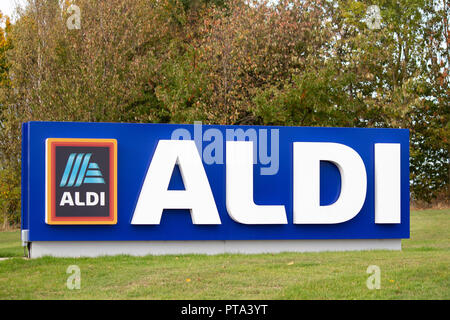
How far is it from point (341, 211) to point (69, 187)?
5996 millimetres

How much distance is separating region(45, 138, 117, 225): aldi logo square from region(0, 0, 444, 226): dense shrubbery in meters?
11.6

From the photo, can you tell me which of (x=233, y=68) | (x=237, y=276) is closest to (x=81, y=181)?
(x=237, y=276)

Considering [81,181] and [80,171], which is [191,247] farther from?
[80,171]

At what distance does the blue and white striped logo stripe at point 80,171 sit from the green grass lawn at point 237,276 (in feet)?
5.31

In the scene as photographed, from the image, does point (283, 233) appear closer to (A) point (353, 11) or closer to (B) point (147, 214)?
(B) point (147, 214)

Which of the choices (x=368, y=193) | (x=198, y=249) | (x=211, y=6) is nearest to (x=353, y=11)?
(x=211, y=6)

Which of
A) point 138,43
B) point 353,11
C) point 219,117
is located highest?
point 353,11

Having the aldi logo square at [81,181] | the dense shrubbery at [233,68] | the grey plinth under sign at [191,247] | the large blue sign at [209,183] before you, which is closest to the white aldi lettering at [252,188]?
the large blue sign at [209,183]

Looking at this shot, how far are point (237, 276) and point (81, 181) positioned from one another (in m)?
4.59

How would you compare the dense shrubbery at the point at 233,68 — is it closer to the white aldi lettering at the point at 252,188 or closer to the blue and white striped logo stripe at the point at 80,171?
the white aldi lettering at the point at 252,188

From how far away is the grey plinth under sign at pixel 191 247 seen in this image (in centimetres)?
1398

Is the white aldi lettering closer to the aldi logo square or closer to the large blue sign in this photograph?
the large blue sign

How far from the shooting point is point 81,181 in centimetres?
1388
